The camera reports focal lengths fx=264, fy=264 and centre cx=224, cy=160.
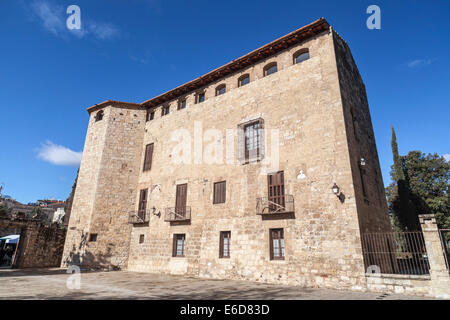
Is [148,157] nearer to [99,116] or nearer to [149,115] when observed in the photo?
[149,115]

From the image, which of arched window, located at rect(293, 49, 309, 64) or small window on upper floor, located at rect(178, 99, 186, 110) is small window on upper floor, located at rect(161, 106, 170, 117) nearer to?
small window on upper floor, located at rect(178, 99, 186, 110)

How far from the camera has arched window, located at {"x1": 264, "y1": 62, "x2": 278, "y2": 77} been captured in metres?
15.3

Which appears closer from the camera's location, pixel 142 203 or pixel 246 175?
pixel 246 175

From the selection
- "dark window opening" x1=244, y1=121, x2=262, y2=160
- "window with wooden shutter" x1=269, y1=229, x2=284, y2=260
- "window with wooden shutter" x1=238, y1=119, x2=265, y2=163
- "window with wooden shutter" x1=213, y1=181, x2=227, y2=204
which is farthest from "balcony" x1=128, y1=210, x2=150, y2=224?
"window with wooden shutter" x1=269, y1=229, x2=284, y2=260

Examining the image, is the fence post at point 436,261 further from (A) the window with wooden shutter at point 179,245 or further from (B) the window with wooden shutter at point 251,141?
(A) the window with wooden shutter at point 179,245

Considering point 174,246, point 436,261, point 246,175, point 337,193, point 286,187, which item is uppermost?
point 246,175

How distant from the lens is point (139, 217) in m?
17.9

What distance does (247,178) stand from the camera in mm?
13906

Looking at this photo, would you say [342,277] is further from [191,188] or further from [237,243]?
[191,188]

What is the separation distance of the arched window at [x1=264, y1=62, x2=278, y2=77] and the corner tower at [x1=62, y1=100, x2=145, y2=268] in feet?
35.2

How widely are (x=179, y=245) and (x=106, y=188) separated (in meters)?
6.97

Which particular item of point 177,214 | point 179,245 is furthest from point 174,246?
point 177,214

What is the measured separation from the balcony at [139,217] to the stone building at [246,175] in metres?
0.07
